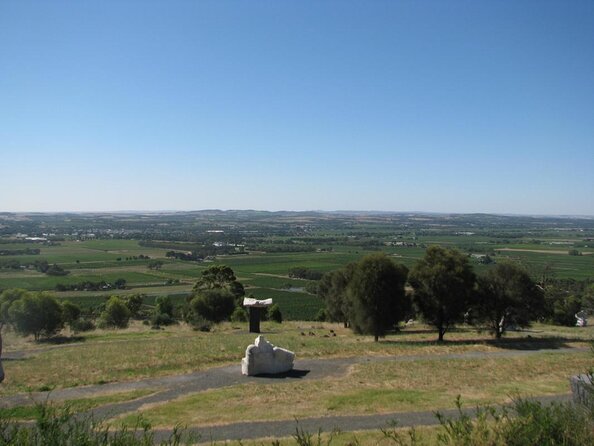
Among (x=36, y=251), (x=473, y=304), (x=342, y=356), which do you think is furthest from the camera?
(x=36, y=251)

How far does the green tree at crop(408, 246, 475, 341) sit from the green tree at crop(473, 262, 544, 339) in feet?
3.63

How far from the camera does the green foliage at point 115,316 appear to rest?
148ft

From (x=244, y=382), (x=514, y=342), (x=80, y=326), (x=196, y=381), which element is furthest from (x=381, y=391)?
(x=80, y=326)

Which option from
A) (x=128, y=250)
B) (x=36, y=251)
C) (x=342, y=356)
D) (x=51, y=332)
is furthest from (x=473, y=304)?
(x=128, y=250)

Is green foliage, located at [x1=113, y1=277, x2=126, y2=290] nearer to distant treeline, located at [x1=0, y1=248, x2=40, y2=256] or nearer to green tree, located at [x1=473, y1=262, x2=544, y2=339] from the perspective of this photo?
distant treeline, located at [x1=0, y1=248, x2=40, y2=256]

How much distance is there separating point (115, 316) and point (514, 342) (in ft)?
116

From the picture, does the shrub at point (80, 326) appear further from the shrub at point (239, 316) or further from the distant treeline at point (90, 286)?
the distant treeline at point (90, 286)

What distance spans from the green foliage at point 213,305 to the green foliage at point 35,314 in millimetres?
13391

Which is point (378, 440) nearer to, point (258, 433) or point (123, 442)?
point (258, 433)

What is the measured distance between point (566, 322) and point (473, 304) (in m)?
25.4

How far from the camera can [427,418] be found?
520 inches

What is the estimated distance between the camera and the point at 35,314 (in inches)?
1371

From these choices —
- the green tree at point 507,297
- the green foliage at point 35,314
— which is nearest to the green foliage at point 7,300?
the green foliage at point 35,314

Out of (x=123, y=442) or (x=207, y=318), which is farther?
(x=207, y=318)
